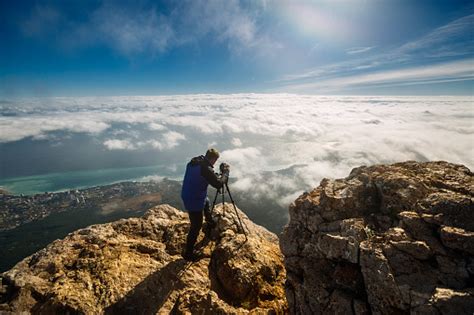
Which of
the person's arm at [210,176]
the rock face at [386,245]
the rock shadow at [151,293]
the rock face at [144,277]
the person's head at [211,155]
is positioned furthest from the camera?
the person's head at [211,155]

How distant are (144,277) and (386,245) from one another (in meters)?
9.84

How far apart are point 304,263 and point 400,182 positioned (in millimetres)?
5358

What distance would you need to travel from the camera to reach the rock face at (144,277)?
28.0 feet

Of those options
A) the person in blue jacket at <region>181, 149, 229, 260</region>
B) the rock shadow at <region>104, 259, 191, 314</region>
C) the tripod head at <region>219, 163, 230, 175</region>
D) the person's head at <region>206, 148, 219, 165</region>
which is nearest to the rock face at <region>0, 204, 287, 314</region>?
the rock shadow at <region>104, 259, 191, 314</region>

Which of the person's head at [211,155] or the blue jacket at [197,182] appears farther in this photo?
the person's head at [211,155]

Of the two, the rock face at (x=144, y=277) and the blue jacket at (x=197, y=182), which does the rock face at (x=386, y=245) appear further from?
the blue jacket at (x=197, y=182)

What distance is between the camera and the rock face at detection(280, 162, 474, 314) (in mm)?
6426

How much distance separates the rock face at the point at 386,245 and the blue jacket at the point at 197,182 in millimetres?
4287

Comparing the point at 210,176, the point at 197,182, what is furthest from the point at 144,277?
the point at 210,176

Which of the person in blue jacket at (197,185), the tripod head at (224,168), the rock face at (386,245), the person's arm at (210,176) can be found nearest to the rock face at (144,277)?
the person in blue jacket at (197,185)

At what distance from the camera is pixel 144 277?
10203 millimetres

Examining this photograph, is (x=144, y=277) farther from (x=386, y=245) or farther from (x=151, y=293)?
(x=386, y=245)

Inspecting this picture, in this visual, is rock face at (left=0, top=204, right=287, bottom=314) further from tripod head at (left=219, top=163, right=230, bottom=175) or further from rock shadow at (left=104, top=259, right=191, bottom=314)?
tripod head at (left=219, top=163, right=230, bottom=175)

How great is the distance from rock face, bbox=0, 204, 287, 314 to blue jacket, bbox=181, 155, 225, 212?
279cm
